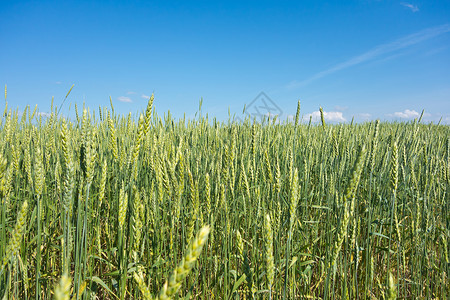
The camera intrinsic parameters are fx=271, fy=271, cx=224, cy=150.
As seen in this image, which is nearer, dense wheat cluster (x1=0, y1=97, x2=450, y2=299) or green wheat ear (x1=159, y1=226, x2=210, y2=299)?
green wheat ear (x1=159, y1=226, x2=210, y2=299)

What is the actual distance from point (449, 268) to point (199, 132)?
8.38 ft

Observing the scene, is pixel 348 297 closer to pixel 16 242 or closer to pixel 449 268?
pixel 449 268

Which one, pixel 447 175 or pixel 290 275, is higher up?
pixel 447 175

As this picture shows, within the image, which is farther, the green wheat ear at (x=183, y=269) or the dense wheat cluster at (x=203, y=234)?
the dense wheat cluster at (x=203, y=234)

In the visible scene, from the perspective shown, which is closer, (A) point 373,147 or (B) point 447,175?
(A) point 373,147

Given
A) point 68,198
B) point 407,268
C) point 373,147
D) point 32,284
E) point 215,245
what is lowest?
point 407,268

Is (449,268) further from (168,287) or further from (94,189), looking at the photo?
(94,189)

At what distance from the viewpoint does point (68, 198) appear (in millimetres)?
740

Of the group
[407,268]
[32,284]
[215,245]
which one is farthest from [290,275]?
[32,284]

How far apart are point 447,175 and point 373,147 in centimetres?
58

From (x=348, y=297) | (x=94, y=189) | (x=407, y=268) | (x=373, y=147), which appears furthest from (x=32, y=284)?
(x=407, y=268)

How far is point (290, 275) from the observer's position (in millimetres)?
1165

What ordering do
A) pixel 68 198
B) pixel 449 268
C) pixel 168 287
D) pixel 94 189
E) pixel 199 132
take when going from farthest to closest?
pixel 199 132 < pixel 94 189 < pixel 449 268 < pixel 68 198 < pixel 168 287

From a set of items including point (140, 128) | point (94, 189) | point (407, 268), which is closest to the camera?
point (140, 128)
